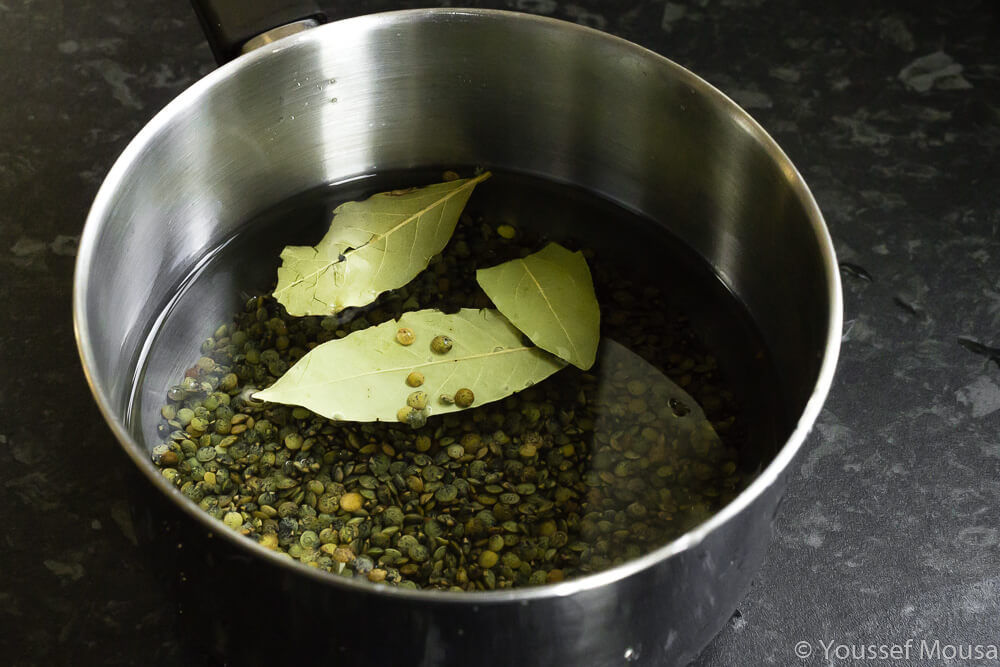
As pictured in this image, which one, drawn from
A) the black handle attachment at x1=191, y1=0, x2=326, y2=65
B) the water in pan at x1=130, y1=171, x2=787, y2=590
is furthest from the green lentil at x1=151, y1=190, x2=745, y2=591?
the black handle attachment at x1=191, y1=0, x2=326, y2=65

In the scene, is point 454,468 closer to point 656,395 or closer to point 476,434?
point 476,434

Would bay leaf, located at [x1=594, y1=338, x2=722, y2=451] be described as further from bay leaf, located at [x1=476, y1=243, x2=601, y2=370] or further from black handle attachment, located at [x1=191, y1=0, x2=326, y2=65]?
black handle attachment, located at [x1=191, y1=0, x2=326, y2=65]

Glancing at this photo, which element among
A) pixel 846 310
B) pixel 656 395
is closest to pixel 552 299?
pixel 656 395

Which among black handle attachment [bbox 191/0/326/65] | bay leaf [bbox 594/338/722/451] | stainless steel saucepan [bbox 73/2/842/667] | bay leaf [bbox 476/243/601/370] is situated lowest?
bay leaf [bbox 594/338/722/451]

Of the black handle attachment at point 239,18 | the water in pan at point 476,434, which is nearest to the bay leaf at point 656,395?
the water in pan at point 476,434

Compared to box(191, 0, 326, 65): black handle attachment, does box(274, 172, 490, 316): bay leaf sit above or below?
below
